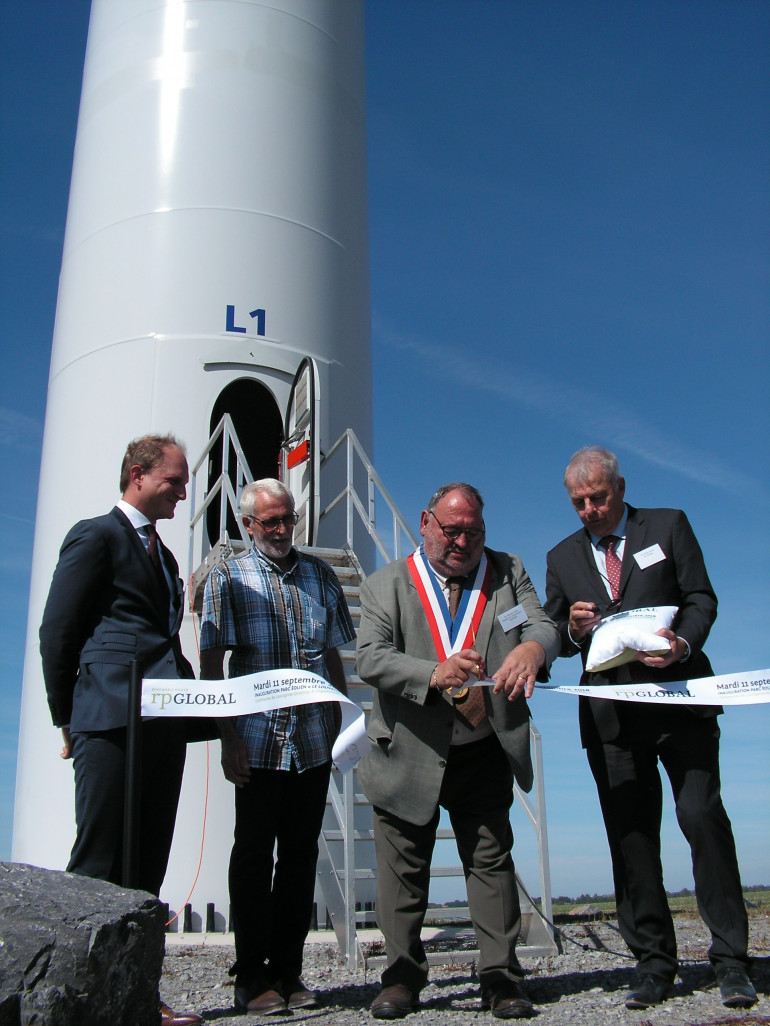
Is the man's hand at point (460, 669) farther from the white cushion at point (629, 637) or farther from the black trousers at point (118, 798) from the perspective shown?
the black trousers at point (118, 798)

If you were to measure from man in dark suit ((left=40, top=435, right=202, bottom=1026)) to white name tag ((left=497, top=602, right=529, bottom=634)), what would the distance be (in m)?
1.19

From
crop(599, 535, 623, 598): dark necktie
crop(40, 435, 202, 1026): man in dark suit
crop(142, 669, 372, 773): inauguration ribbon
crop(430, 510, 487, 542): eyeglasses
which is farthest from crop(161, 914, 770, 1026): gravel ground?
crop(430, 510, 487, 542): eyeglasses

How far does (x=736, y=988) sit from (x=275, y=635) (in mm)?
2069

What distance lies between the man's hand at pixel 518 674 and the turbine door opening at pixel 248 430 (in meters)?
5.83

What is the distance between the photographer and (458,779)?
142 inches

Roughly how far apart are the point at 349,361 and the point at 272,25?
3.68m

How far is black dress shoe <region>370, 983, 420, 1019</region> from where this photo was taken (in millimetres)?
3236

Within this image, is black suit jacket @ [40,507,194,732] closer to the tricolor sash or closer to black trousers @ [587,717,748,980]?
the tricolor sash

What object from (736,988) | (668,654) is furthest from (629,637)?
(736,988)

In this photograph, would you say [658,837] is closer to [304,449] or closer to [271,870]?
[271,870]

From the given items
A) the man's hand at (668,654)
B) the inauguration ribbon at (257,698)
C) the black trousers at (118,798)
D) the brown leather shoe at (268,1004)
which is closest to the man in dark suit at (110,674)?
the black trousers at (118,798)

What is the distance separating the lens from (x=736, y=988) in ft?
10.5

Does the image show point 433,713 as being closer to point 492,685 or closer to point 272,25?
point 492,685

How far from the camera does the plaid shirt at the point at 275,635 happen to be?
3789mm
